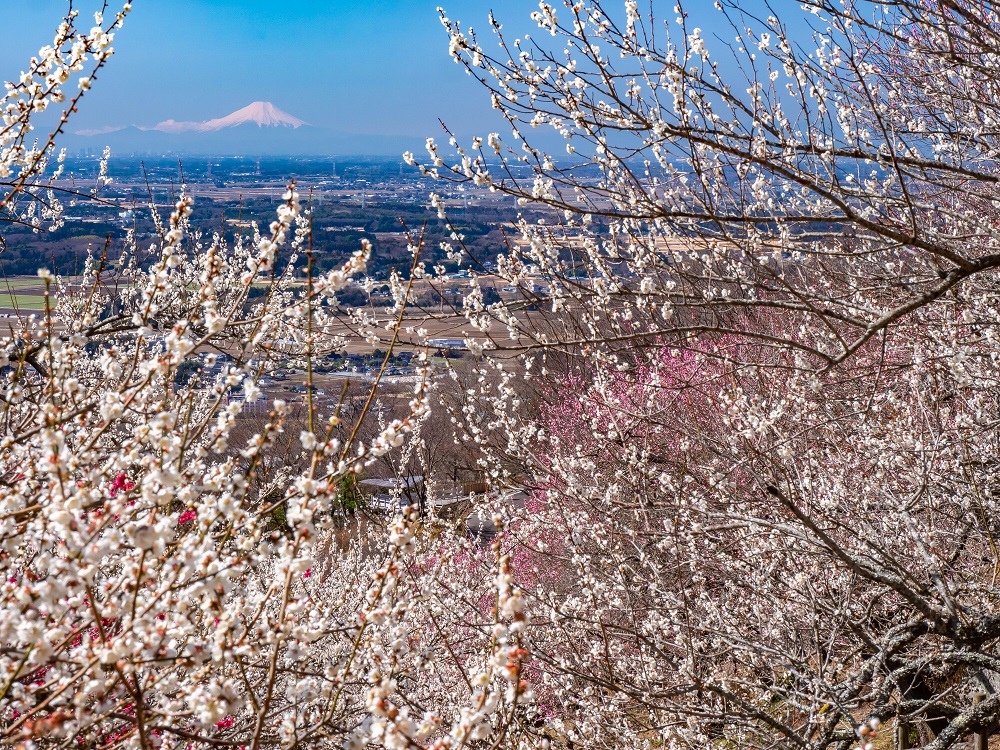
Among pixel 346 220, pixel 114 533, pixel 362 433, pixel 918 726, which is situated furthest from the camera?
pixel 346 220

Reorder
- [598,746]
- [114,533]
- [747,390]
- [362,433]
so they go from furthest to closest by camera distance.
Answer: [362,433], [747,390], [598,746], [114,533]

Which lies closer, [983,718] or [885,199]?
[885,199]

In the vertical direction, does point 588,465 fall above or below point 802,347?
below

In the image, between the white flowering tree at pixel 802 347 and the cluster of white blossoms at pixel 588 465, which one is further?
the white flowering tree at pixel 802 347

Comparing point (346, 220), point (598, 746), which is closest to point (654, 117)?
point (598, 746)

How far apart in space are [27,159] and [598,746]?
4510 millimetres

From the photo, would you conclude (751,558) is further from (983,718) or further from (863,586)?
(983,718)

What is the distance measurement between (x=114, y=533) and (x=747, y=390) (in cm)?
830

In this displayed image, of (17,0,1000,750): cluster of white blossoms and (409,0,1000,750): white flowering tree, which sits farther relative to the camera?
(409,0,1000,750): white flowering tree

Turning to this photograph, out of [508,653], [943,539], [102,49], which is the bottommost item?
[943,539]

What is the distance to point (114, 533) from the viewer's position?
1780 millimetres

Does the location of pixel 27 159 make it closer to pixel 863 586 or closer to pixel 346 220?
pixel 863 586

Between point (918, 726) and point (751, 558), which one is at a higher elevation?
point (751, 558)

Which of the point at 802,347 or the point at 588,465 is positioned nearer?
the point at 802,347
